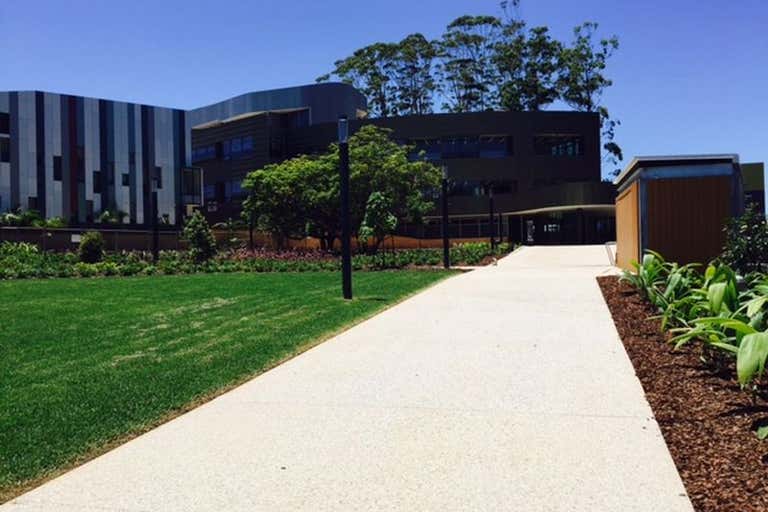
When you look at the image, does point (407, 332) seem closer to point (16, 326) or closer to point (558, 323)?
point (558, 323)

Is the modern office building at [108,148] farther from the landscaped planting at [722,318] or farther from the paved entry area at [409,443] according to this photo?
the paved entry area at [409,443]

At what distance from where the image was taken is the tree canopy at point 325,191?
3856 cm

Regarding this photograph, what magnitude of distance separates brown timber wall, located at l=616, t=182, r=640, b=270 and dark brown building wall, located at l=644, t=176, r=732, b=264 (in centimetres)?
50

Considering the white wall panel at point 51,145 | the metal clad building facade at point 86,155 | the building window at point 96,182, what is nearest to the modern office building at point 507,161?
the metal clad building facade at point 86,155

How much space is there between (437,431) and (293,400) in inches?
61.4

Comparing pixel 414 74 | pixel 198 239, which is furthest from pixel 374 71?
pixel 198 239

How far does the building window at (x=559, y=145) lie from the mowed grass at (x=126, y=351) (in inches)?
1910

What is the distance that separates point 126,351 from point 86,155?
203 feet

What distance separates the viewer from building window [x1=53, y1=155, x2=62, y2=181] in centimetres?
6156

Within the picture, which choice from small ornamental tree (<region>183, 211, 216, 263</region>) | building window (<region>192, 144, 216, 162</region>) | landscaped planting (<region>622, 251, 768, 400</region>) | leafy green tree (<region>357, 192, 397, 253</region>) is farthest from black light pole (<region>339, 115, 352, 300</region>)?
building window (<region>192, 144, 216, 162</region>)

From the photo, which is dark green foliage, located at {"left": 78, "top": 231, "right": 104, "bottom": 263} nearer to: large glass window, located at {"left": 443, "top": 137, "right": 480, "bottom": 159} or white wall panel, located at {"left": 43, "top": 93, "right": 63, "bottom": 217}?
white wall panel, located at {"left": 43, "top": 93, "right": 63, "bottom": 217}

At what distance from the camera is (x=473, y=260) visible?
28.2 m

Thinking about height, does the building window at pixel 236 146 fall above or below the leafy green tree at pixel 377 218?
above

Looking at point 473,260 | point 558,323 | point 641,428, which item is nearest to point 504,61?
point 473,260
